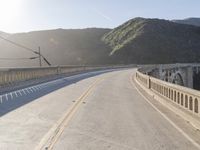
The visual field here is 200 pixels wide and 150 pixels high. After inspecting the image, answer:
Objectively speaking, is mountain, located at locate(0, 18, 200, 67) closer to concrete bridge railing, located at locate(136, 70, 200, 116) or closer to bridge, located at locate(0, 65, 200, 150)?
concrete bridge railing, located at locate(136, 70, 200, 116)

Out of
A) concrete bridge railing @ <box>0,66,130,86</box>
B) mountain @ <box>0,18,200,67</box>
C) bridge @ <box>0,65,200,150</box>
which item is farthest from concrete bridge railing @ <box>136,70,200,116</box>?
mountain @ <box>0,18,200,67</box>

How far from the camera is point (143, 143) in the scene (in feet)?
31.6

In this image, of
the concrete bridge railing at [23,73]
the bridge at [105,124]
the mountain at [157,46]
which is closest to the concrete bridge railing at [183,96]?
the bridge at [105,124]

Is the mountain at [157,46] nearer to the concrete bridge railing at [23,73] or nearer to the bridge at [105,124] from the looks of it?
the concrete bridge railing at [23,73]

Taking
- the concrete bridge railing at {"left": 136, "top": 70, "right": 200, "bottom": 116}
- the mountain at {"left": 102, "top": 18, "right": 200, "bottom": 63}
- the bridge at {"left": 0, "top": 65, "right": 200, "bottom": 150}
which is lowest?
the bridge at {"left": 0, "top": 65, "right": 200, "bottom": 150}

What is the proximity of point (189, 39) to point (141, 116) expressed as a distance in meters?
177

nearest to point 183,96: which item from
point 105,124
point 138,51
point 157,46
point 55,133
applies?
→ point 105,124

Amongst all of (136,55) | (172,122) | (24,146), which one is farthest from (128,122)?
(136,55)

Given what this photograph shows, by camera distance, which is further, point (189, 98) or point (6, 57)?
point (6, 57)

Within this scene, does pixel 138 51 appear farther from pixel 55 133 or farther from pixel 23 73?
pixel 55 133

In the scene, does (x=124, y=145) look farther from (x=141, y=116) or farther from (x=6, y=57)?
(x=6, y=57)

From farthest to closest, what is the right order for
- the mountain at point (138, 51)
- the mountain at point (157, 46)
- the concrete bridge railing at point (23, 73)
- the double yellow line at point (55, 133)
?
the mountain at point (138, 51)
the mountain at point (157, 46)
the concrete bridge railing at point (23, 73)
the double yellow line at point (55, 133)

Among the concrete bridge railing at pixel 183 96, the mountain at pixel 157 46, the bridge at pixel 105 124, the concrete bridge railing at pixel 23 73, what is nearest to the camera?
the bridge at pixel 105 124

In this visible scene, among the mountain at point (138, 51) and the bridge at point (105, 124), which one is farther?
the mountain at point (138, 51)
